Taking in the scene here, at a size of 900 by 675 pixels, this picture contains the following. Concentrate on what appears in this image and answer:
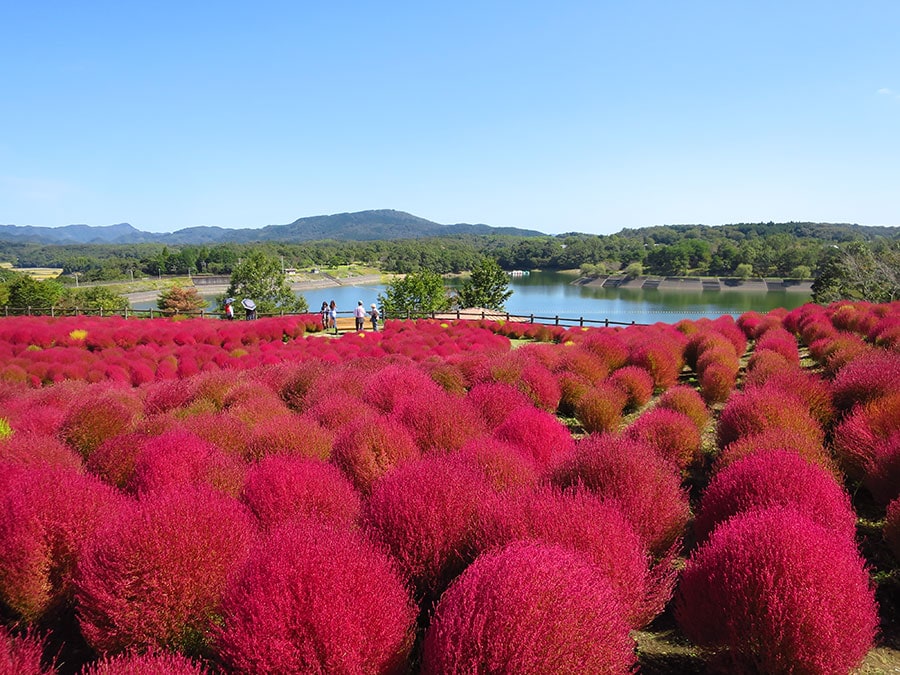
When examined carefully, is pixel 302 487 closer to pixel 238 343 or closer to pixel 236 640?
pixel 236 640

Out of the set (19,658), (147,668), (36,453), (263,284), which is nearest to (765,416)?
(147,668)

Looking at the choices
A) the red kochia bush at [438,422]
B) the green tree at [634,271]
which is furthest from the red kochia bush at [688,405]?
the green tree at [634,271]

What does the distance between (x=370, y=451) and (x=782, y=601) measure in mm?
3489

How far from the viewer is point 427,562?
348 centimetres

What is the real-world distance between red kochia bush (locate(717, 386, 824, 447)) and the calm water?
1766 inches

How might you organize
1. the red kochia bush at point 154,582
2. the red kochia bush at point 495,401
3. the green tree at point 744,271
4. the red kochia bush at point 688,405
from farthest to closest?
the green tree at point 744,271 → the red kochia bush at point 688,405 → the red kochia bush at point 495,401 → the red kochia bush at point 154,582

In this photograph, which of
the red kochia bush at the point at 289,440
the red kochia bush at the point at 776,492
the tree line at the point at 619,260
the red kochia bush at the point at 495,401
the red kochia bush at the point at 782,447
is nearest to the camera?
the red kochia bush at the point at 776,492

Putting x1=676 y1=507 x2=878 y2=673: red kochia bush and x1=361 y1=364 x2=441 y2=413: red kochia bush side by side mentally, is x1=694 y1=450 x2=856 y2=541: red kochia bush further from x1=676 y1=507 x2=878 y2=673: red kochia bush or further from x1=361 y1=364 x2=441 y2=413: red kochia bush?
x1=361 y1=364 x2=441 y2=413: red kochia bush

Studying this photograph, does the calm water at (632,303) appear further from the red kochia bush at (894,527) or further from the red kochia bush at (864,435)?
the red kochia bush at (894,527)

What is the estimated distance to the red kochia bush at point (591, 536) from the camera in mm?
3154

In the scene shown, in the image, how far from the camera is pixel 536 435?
593 cm

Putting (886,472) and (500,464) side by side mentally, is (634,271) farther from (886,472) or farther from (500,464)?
(500,464)

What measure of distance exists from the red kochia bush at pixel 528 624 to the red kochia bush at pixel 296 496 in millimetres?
1682

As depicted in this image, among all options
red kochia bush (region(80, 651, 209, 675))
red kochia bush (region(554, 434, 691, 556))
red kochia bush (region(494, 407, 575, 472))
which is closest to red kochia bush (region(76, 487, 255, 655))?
red kochia bush (region(80, 651, 209, 675))
